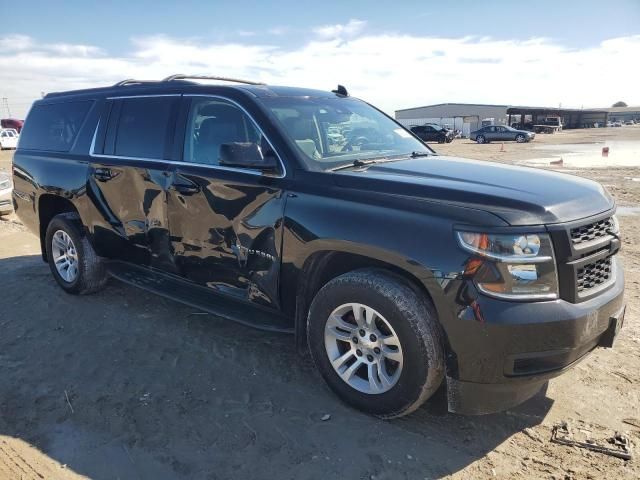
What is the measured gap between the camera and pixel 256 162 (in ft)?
11.0

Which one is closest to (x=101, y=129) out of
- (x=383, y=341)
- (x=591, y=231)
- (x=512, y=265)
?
(x=383, y=341)

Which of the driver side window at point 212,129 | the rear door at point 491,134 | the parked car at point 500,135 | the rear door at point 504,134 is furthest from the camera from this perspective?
the rear door at point 491,134

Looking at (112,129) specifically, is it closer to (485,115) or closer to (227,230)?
(227,230)

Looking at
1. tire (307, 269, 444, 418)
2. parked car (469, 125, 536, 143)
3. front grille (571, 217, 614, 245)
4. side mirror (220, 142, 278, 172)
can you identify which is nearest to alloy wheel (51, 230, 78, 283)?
side mirror (220, 142, 278, 172)

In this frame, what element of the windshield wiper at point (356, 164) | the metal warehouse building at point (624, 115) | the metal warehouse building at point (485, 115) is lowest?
the windshield wiper at point (356, 164)

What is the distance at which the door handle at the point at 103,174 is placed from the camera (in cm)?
459

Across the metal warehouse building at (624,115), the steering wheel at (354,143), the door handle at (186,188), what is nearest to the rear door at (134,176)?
the door handle at (186,188)

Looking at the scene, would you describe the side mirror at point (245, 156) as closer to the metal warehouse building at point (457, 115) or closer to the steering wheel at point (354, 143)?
the steering wheel at point (354, 143)

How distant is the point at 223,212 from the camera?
3.68 metres

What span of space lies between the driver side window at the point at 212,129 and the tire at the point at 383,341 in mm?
1343

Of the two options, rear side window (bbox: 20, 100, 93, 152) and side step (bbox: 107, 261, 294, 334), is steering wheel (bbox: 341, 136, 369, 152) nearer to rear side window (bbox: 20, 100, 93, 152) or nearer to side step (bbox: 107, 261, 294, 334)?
side step (bbox: 107, 261, 294, 334)

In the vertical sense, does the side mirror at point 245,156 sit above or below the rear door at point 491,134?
below

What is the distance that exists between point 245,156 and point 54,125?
3.16 metres

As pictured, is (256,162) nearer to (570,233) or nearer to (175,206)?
(175,206)
